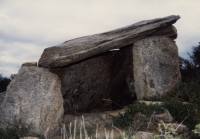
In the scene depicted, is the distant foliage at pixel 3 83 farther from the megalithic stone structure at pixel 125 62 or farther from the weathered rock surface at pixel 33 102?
the weathered rock surface at pixel 33 102

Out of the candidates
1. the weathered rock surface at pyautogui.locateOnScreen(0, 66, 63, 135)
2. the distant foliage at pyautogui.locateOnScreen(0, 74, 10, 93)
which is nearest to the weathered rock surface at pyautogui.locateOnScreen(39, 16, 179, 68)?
the weathered rock surface at pyautogui.locateOnScreen(0, 66, 63, 135)

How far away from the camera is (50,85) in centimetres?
1838

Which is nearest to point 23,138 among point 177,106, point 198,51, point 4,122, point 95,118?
point 4,122

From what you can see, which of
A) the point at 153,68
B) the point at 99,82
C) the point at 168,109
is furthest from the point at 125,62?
the point at 168,109

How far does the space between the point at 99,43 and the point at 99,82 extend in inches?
111

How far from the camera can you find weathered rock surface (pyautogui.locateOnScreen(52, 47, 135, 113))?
20969 mm

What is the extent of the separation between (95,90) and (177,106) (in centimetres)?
495

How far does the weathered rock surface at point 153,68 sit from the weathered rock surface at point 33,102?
8.46 feet

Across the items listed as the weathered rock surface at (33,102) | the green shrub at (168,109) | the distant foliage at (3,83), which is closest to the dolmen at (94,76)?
the weathered rock surface at (33,102)

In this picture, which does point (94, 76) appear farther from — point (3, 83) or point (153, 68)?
point (3, 83)

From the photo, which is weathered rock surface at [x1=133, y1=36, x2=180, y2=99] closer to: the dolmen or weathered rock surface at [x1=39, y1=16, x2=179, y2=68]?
the dolmen

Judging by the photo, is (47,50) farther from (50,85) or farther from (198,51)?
(198,51)

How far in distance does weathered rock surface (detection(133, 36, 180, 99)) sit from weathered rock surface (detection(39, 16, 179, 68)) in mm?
320

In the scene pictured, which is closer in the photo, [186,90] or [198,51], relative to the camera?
[186,90]
